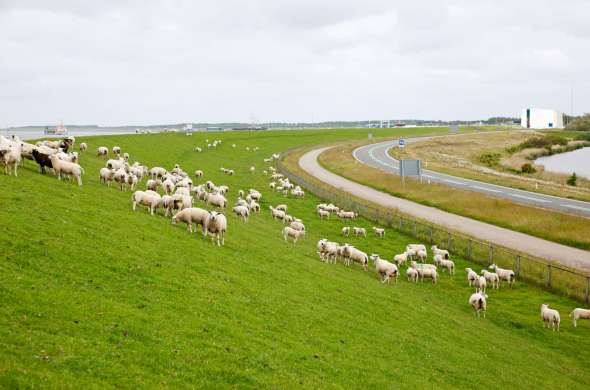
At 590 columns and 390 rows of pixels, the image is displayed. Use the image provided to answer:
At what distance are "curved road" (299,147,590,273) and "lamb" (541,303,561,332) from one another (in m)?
10.5

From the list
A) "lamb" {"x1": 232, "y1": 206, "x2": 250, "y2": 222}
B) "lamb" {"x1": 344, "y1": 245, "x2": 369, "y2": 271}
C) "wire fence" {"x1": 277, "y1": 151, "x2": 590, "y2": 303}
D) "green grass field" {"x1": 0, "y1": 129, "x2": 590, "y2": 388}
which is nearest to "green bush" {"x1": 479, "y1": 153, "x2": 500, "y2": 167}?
"wire fence" {"x1": 277, "y1": 151, "x2": 590, "y2": 303}

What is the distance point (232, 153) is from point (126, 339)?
339ft

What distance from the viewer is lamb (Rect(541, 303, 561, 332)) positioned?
3014 centimetres

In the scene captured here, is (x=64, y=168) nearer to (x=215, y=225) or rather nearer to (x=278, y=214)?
(x=215, y=225)

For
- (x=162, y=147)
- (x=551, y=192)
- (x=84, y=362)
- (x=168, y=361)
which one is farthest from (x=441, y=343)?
(x=162, y=147)

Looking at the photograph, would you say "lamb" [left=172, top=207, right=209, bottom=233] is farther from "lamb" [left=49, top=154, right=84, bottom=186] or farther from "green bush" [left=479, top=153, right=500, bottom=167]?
"green bush" [left=479, top=153, right=500, bottom=167]

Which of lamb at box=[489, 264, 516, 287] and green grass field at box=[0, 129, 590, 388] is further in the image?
lamb at box=[489, 264, 516, 287]

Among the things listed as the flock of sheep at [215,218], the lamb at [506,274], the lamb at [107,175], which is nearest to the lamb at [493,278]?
the flock of sheep at [215,218]

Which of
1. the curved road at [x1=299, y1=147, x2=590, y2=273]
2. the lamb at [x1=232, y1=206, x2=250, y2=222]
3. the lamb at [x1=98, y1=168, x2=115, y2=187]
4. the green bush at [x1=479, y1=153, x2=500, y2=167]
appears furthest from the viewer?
the green bush at [x1=479, y1=153, x2=500, y2=167]

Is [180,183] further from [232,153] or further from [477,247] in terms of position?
[232,153]

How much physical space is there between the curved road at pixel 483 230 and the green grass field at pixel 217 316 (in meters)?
7.93

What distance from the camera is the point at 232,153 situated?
388ft

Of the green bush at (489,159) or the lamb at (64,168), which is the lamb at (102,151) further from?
the green bush at (489,159)

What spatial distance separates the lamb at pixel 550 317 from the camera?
1187 inches
